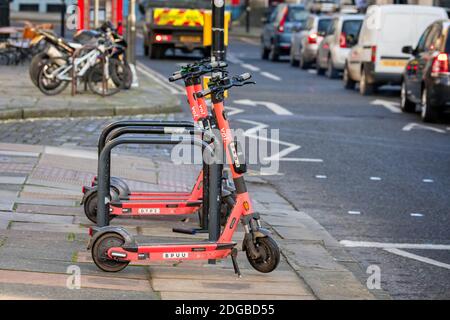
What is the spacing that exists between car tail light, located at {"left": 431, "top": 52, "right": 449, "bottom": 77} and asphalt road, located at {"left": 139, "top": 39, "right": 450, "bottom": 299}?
82 centimetres

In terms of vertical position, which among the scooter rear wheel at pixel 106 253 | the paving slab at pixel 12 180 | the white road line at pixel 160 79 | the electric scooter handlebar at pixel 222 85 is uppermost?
the electric scooter handlebar at pixel 222 85

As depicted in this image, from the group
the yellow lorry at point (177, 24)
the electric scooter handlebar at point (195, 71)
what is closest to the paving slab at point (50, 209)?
the electric scooter handlebar at point (195, 71)

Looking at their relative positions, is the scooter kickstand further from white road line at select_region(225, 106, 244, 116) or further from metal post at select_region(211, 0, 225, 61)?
white road line at select_region(225, 106, 244, 116)

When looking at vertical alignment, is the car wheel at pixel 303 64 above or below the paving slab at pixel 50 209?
below

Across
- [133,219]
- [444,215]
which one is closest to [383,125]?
[444,215]

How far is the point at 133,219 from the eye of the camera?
10.1 metres

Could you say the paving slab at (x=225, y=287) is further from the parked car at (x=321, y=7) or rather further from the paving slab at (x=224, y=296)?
the parked car at (x=321, y=7)

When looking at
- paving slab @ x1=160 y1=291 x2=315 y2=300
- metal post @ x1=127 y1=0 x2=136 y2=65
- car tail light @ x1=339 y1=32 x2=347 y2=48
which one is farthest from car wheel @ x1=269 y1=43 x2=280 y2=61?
paving slab @ x1=160 y1=291 x2=315 y2=300

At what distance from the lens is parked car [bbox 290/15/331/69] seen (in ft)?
119

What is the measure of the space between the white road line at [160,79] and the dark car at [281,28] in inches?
222

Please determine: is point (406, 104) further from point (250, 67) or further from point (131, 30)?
point (250, 67)

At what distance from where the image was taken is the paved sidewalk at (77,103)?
62.6 feet

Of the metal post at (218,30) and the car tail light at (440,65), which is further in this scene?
the car tail light at (440,65)

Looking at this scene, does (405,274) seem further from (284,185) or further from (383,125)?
(383,125)
